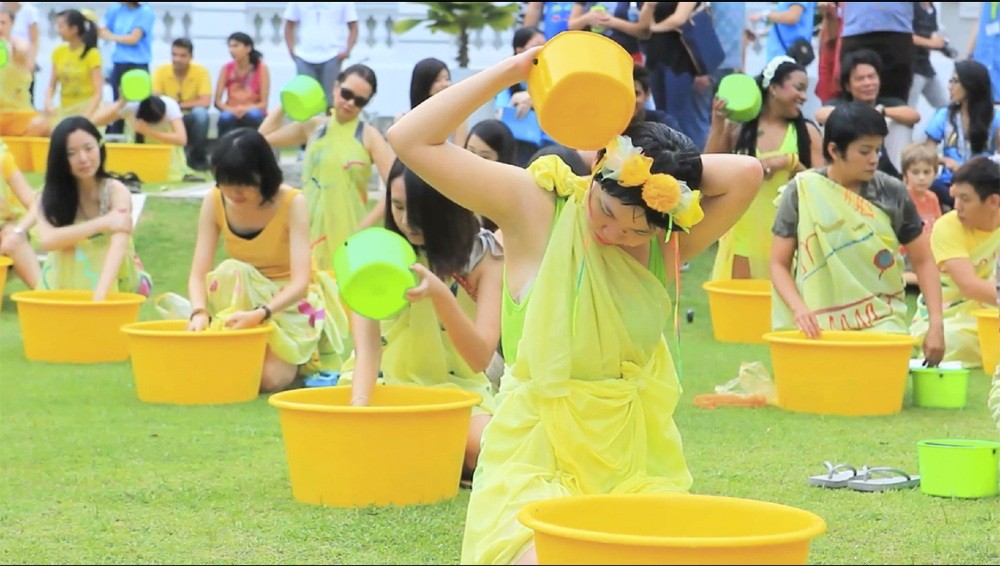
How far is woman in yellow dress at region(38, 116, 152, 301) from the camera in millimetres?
7836

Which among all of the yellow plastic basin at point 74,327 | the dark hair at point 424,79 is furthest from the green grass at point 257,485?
the dark hair at point 424,79

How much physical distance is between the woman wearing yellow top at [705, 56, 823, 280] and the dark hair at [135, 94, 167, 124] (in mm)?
6915

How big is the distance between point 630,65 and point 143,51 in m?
13.2

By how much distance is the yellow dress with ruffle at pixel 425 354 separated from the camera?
17.5 ft

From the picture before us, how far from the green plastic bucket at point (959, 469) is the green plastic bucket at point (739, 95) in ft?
12.9

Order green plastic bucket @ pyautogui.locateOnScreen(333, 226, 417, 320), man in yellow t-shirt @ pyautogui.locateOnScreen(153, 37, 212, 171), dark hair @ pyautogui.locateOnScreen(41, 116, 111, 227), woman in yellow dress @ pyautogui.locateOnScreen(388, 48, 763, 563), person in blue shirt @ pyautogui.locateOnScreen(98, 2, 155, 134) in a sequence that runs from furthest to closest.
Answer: person in blue shirt @ pyautogui.locateOnScreen(98, 2, 155, 134) < man in yellow t-shirt @ pyautogui.locateOnScreen(153, 37, 212, 171) < dark hair @ pyautogui.locateOnScreen(41, 116, 111, 227) < green plastic bucket @ pyautogui.locateOnScreen(333, 226, 417, 320) < woman in yellow dress @ pyautogui.locateOnScreen(388, 48, 763, 563)

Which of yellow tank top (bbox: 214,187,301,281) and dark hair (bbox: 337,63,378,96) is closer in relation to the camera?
yellow tank top (bbox: 214,187,301,281)

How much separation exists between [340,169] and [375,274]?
16.1 feet

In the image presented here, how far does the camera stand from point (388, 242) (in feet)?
14.7

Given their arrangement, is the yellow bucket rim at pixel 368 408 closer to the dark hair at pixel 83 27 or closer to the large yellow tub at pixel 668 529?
the large yellow tub at pixel 668 529

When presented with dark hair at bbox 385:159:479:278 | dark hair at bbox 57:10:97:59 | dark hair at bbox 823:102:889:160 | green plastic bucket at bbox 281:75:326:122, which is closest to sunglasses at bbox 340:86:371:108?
green plastic bucket at bbox 281:75:326:122

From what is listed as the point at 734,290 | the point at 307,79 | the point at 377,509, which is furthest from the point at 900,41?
the point at 377,509

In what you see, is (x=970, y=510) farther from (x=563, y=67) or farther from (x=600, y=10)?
(x=600, y=10)

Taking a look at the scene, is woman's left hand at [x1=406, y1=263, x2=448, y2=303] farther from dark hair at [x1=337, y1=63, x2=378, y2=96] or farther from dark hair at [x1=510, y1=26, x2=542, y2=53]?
dark hair at [x1=510, y1=26, x2=542, y2=53]
